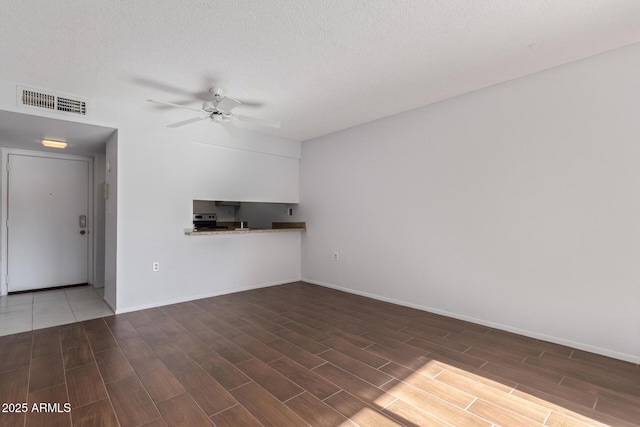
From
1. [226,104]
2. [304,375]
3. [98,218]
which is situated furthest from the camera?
[98,218]

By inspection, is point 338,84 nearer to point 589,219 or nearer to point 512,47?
point 512,47

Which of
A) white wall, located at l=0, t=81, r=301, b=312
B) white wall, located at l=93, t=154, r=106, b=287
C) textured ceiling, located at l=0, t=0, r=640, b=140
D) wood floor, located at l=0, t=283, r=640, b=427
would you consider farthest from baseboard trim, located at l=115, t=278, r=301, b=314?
textured ceiling, located at l=0, t=0, r=640, b=140

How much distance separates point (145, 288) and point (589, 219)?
4768 mm

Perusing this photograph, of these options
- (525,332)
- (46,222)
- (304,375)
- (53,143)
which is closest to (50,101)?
(53,143)

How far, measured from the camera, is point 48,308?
3.93 meters

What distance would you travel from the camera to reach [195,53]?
2582 mm

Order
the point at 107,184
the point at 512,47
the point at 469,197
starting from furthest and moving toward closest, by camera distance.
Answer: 1. the point at 107,184
2. the point at 469,197
3. the point at 512,47

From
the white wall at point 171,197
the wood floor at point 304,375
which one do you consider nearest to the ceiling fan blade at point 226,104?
the white wall at point 171,197

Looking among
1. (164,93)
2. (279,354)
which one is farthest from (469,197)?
(164,93)

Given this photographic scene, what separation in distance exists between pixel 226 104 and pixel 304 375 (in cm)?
262

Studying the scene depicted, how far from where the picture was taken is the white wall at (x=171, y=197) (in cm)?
375

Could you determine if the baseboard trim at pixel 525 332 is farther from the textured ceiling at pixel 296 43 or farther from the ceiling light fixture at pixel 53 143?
the ceiling light fixture at pixel 53 143

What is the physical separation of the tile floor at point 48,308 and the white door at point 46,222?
34 centimetres

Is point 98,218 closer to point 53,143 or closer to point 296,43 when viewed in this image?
point 53,143
